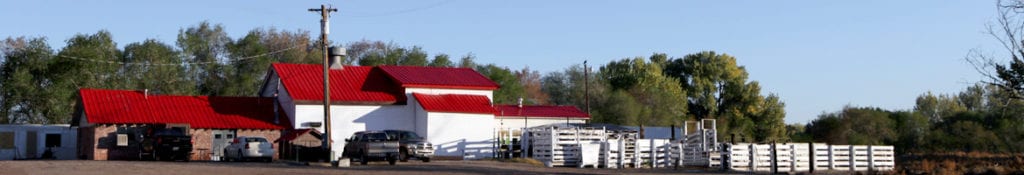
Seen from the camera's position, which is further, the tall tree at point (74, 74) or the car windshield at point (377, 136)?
the tall tree at point (74, 74)

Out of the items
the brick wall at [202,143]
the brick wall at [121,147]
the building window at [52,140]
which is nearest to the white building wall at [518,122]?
the brick wall at [121,147]

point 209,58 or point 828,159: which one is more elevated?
point 209,58

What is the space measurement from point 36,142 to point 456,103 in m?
21.0

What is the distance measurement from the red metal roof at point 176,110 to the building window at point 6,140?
5.32 m

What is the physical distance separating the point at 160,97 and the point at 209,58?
30000 mm

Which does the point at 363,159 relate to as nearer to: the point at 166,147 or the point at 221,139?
the point at 166,147

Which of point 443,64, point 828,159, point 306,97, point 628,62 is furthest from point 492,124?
point 628,62

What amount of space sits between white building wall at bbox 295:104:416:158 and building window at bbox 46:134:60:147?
13.2m

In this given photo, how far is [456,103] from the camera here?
57625mm

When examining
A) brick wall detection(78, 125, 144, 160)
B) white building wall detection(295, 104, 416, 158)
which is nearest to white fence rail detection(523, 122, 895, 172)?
white building wall detection(295, 104, 416, 158)

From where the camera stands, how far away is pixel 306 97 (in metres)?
56.3

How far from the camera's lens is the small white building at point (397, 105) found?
184ft

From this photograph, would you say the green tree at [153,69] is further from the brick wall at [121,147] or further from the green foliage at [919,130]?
the green foliage at [919,130]

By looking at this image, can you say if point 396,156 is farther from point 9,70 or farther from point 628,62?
point 628,62
